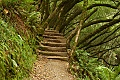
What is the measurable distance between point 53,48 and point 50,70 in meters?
2.66

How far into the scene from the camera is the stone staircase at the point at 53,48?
10.5m

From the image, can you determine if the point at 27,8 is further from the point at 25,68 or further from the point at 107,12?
the point at 107,12

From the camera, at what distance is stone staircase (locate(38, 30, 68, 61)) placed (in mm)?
10531

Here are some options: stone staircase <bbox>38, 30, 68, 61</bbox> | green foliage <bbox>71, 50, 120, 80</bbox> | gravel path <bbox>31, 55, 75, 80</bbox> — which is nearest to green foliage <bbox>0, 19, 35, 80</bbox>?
gravel path <bbox>31, 55, 75, 80</bbox>

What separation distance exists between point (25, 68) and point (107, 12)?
11657mm

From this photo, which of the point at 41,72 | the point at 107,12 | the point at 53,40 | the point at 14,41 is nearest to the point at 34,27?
the point at 53,40

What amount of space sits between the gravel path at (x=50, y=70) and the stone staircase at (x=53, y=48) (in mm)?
430

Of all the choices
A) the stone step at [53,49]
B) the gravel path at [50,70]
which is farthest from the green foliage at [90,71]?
the stone step at [53,49]

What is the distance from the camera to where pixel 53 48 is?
36.5ft

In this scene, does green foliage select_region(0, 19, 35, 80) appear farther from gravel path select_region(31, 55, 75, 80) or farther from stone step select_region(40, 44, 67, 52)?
stone step select_region(40, 44, 67, 52)

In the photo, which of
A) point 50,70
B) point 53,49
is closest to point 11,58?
point 50,70

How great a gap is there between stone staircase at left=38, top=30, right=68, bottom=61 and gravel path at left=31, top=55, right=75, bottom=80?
430 millimetres

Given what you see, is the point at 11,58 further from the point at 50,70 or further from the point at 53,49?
the point at 53,49

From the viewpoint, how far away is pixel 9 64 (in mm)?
5664
